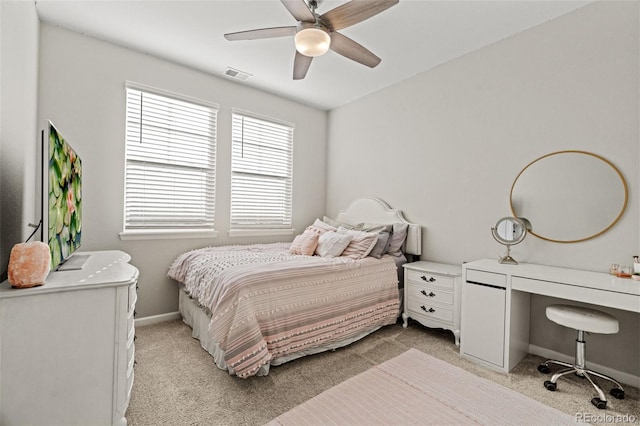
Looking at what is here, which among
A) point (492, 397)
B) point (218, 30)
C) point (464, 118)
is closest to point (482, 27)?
point (464, 118)

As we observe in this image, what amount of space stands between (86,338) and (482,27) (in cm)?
361

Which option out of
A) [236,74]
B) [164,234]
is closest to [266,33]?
[236,74]

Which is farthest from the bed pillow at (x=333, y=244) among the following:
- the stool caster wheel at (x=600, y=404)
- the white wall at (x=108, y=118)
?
the stool caster wheel at (x=600, y=404)

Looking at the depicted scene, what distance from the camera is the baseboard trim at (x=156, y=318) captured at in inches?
121

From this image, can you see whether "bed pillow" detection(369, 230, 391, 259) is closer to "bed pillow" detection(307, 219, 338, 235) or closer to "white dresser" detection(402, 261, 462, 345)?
"white dresser" detection(402, 261, 462, 345)

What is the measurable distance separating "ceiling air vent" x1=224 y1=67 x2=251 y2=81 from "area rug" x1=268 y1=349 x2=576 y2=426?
3.38m

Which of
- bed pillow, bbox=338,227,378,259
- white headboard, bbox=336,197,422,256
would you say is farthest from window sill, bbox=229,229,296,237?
bed pillow, bbox=338,227,378,259

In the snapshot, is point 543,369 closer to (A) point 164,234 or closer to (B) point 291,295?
(B) point 291,295

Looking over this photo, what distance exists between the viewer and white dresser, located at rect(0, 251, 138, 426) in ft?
4.12

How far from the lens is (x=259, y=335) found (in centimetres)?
200

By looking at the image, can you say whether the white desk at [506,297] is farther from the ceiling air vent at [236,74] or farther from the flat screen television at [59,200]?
the ceiling air vent at [236,74]

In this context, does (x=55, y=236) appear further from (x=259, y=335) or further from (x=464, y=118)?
(x=464, y=118)

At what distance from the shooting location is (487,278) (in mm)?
2367

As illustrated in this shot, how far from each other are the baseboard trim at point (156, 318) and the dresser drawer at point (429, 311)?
2553 mm
